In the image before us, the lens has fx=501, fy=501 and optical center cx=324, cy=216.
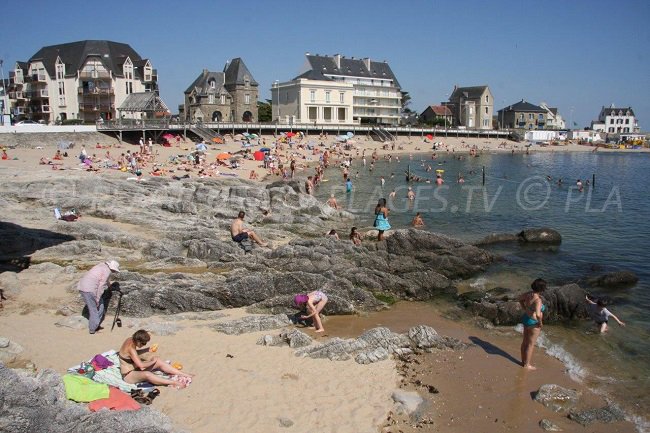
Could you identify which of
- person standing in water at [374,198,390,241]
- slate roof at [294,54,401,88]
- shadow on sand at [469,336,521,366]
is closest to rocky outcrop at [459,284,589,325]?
shadow on sand at [469,336,521,366]

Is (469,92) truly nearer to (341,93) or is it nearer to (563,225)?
(341,93)

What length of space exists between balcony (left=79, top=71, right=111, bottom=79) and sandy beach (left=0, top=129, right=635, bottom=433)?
5972 centimetres

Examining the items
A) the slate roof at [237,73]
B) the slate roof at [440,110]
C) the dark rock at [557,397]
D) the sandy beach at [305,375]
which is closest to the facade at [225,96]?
the slate roof at [237,73]

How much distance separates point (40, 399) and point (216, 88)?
233 feet

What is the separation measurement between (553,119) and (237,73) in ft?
289

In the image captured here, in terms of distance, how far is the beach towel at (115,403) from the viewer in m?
6.87

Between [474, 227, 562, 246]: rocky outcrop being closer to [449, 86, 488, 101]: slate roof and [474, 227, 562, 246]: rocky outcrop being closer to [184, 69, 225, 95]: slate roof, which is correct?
[184, 69, 225, 95]: slate roof

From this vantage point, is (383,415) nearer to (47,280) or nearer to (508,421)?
(508,421)

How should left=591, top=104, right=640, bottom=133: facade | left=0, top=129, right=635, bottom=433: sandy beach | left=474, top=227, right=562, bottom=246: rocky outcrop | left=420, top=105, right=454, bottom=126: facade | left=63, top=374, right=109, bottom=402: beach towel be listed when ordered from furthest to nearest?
left=591, top=104, right=640, bottom=133: facade → left=420, top=105, right=454, bottom=126: facade → left=474, top=227, right=562, bottom=246: rocky outcrop → left=0, top=129, right=635, bottom=433: sandy beach → left=63, top=374, right=109, bottom=402: beach towel

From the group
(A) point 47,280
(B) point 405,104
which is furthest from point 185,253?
(B) point 405,104

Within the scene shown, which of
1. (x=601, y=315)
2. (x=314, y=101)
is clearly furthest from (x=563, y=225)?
(x=314, y=101)

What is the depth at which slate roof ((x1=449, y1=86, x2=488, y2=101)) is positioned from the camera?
104m

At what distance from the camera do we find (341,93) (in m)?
82.4

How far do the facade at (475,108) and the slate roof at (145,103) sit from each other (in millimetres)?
66324
